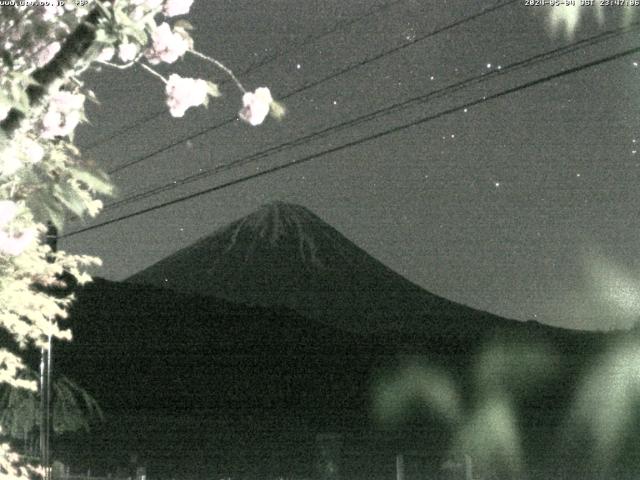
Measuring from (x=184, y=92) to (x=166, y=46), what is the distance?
18 cm

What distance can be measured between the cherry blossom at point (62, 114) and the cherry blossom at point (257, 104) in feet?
2.16

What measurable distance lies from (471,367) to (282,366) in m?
28.0

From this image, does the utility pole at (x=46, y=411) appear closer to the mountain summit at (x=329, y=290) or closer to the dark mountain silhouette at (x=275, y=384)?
the dark mountain silhouette at (x=275, y=384)

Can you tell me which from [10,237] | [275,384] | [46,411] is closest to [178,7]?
[10,237]

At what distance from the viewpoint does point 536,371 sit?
192 feet

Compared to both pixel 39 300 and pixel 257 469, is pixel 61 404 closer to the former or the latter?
pixel 257 469

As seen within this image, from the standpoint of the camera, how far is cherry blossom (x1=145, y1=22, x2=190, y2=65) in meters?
3.56

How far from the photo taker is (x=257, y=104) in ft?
11.7

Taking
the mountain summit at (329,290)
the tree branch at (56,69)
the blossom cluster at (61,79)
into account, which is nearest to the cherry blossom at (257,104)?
the blossom cluster at (61,79)

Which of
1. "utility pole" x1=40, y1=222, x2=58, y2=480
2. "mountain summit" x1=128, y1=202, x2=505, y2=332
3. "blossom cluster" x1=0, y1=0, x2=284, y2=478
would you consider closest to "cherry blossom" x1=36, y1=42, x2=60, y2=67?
"blossom cluster" x1=0, y1=0, x2=284, y2=478

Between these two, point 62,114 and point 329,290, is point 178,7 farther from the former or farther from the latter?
point 329,290

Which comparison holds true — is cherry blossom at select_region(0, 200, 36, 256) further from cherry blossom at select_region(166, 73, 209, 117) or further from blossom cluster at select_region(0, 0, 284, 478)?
cherry blossom at select_region(166, 73, 209, 117)

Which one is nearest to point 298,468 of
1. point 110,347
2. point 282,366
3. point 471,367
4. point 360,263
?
point 471,367

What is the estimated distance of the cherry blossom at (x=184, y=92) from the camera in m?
3.63
